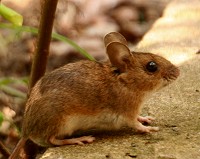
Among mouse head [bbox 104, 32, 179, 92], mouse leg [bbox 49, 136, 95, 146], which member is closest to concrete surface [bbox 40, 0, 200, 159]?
mouse leg [bbox 49, 136, 95, 146]

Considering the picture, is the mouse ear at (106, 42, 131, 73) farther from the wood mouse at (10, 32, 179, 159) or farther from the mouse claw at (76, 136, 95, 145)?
the mouse claw at (76, 136, 95, 145)

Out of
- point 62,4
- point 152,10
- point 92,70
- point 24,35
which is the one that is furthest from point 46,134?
point 152,10

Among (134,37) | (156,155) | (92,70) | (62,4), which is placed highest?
(134,37)

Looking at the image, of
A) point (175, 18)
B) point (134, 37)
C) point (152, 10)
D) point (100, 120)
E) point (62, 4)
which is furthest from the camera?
point (152, 10)

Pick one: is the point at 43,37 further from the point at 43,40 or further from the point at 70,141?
the point at 70,141

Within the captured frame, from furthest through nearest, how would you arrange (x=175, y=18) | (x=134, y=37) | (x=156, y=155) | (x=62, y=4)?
1. (x=134, y=37)
2. (x=175, y=18)
3. (x=62, y=4)
4. (x=156, y=155)

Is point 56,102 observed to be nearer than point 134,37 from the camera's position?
Yes

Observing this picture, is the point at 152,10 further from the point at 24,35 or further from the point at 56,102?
the point at 56,102
